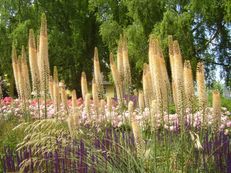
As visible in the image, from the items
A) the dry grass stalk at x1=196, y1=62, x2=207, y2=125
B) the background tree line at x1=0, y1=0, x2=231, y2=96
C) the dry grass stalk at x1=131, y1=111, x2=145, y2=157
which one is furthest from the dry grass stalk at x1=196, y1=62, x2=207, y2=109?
the background tree line at x1=0, y1=0, x2=231, y2=96

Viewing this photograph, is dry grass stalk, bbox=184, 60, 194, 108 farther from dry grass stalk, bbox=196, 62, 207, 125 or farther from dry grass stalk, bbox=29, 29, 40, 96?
dry grass stalk, bbox=29, 29, 40, 96

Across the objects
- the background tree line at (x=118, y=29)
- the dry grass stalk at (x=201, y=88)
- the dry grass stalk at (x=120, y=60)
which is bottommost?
the dry grass stalk at (x=201, y=88)

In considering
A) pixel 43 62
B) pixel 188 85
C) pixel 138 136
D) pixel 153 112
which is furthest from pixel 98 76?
pixel 138 136

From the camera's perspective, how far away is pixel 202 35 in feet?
65.3

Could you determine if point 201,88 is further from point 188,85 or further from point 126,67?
point 126,67

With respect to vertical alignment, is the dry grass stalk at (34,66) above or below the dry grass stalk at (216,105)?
above

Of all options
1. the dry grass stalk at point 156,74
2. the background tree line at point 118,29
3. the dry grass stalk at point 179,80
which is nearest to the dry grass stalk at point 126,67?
the dry grass stalk at point 156,74

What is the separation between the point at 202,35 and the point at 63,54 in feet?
28.2

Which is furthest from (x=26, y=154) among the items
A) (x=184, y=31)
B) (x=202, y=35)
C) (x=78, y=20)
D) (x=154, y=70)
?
(x=78, y=20)

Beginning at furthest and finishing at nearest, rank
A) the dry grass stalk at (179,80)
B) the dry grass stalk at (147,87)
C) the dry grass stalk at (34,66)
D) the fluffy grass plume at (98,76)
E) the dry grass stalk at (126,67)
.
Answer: the fluffy grass plume at (98,76), the dry grass stalk at (34,66), the dry grass stalk at (126,67), the dry grass stalk at (147,87), the dry grass stalk at (179,80)

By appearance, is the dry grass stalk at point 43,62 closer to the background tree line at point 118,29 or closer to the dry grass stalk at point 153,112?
the dry grass stalk at point 153,112

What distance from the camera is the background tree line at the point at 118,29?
18172 mm

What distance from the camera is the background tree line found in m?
18.2

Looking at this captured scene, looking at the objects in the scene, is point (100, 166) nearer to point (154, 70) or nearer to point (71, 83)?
point (154, 70)
